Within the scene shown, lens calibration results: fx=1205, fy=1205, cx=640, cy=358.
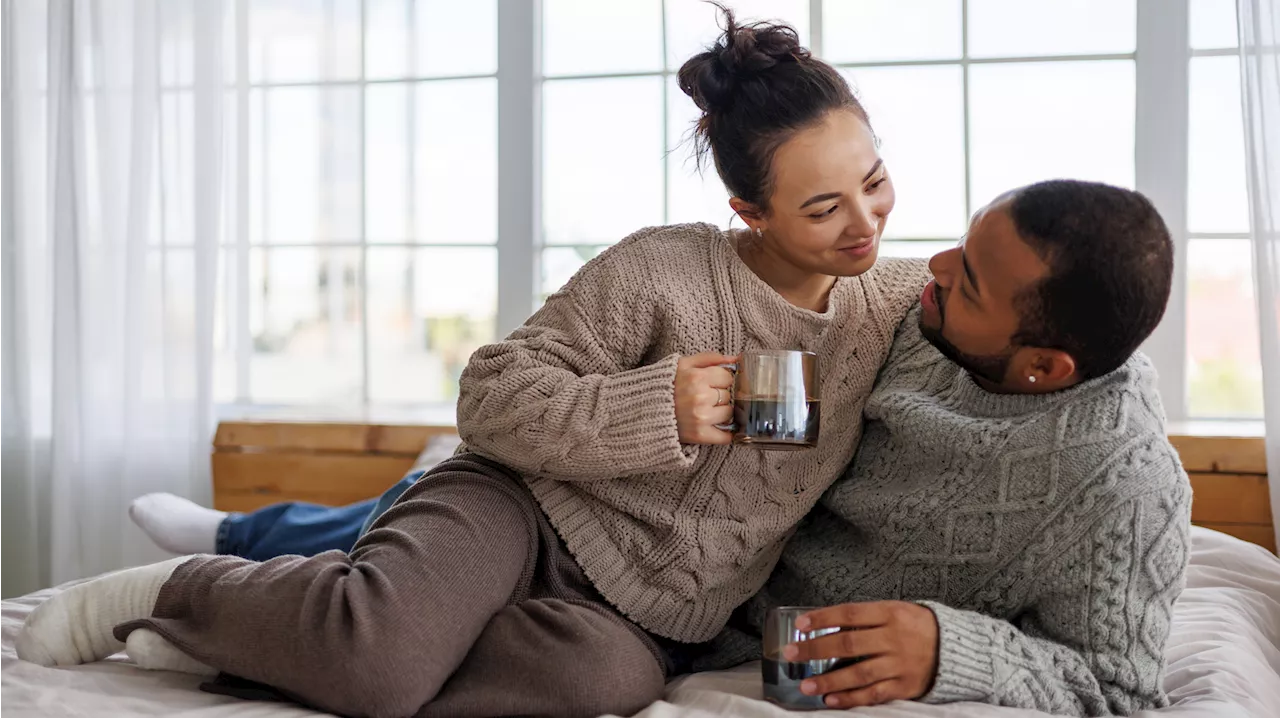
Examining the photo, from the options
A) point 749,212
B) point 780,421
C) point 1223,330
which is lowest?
point 780,421

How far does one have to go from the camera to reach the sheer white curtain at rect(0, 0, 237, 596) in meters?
2.99

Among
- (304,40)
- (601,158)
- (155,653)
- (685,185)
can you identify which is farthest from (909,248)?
(155,653)

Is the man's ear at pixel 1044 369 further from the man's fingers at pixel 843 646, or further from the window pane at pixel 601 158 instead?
the window pane at pixel 601 158

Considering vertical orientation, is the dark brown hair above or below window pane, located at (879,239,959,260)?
above

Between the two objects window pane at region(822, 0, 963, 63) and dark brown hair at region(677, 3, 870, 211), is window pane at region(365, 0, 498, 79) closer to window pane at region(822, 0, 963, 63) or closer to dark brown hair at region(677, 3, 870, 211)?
window pane at region(822, 0, 963, 63)

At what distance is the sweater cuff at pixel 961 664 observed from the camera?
4.30 ft

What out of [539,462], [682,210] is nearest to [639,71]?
[682,210]

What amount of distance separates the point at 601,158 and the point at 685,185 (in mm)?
236

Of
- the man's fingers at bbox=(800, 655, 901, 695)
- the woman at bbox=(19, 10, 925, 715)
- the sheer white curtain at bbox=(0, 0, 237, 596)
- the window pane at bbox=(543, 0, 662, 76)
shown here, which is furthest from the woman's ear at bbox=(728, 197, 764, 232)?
the sheer white curtain at bbox=(0, 0, 237, 596)

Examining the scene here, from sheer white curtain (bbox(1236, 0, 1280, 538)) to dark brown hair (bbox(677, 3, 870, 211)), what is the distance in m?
1.15

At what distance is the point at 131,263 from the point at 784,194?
2007 millimetres

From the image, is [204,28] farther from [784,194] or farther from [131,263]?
[784,194]

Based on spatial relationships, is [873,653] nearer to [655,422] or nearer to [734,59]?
[655,422]

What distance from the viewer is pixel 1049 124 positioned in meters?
2.75
